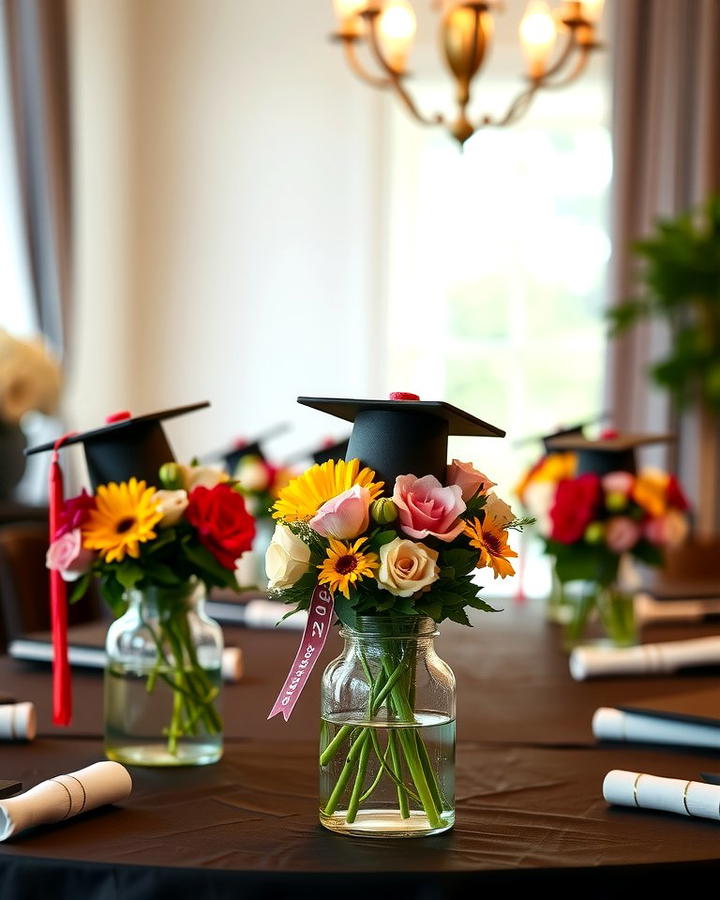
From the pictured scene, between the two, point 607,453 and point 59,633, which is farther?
point 607,453

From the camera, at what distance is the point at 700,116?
18.1ft

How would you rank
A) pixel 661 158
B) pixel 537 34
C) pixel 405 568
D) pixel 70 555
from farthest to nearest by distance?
1. pixel 661 158
2. pixel 537 34
3. pixel 70 555
4. pixel 405 568

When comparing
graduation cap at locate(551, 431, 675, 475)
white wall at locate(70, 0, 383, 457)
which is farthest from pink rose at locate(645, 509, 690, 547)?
white wall at locate(70, 0, 383, 457)

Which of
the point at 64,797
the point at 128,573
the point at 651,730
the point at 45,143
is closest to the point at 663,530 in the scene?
the point at 651,730

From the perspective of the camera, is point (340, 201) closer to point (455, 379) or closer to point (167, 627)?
point (455, 379)

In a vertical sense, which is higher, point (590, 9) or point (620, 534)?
point (590, 9)

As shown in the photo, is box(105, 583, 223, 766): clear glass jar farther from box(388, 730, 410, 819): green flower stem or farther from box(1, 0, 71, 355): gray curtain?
box(1, 0, 71, 355): gray curtain

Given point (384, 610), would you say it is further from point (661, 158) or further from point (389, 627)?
point (661, 158)

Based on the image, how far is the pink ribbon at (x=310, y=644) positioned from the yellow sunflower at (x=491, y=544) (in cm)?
14

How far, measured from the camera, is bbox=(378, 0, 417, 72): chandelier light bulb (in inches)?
121

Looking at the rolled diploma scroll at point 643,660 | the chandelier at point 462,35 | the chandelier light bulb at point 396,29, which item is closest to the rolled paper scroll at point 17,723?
the rolled diploma scroll at point 643,660

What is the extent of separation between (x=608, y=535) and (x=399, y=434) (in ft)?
3.86

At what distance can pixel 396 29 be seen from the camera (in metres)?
3.10

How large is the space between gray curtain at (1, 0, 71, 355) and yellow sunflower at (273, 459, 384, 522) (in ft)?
13.9
